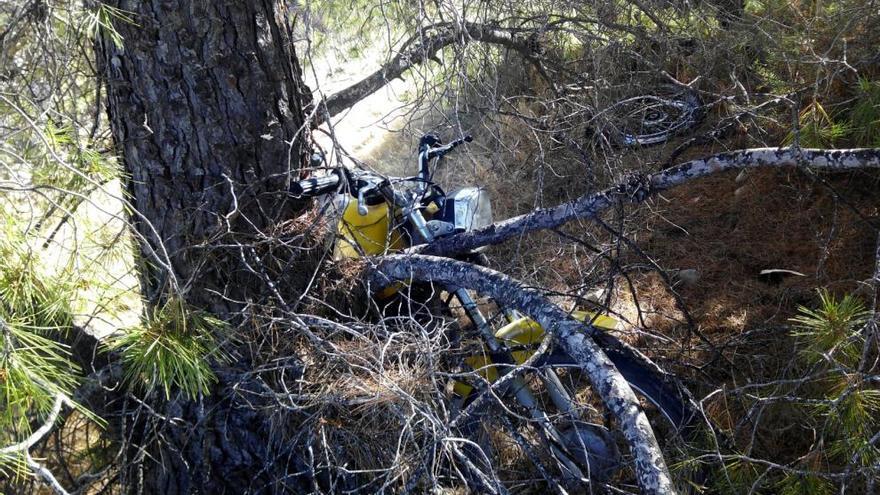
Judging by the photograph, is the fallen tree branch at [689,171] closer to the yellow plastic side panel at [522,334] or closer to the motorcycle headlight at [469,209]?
Result: the motorcycle headlight at [469,209]

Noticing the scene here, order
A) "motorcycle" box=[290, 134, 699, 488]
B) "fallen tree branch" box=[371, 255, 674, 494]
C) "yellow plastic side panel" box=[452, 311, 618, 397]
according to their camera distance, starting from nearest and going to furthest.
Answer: "fallen tree branch" box=[371, 255, 674, 494] < "motorcycle" box=[290, 134, 699, 488] < "yellow plastic side panel" box=[452, 311, 618, 397]

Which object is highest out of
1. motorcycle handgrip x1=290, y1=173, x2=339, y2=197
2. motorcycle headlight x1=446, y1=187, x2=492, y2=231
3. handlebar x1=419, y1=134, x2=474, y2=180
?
motorcycle handgrip x1=290, y1=173, x2=339, y2=197

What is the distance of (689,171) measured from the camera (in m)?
2.44

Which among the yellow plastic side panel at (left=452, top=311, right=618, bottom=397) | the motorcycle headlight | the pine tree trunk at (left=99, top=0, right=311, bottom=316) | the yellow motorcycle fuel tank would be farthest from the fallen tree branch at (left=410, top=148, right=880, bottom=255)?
the pine tree trunk at (left=99, top=0, right=311, bottom=316)

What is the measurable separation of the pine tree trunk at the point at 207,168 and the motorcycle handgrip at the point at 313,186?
5cm

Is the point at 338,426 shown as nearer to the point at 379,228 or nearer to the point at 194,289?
the point at 194,289

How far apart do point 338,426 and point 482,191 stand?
4.04 feet

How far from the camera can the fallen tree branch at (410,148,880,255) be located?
234cm

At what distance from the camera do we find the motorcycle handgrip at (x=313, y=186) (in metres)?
2.75

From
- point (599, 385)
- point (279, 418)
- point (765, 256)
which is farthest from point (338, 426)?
point (765, 256)

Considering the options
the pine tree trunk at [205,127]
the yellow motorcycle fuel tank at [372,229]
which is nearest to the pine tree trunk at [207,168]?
the pine tree trunk at [205,127]

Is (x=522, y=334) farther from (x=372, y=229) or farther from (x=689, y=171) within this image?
(x=689, y=171)

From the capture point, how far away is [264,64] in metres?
2.63

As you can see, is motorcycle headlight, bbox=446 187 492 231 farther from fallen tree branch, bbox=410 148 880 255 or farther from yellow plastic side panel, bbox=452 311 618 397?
yellow plastic side panel, bbox=452 311 618 397
